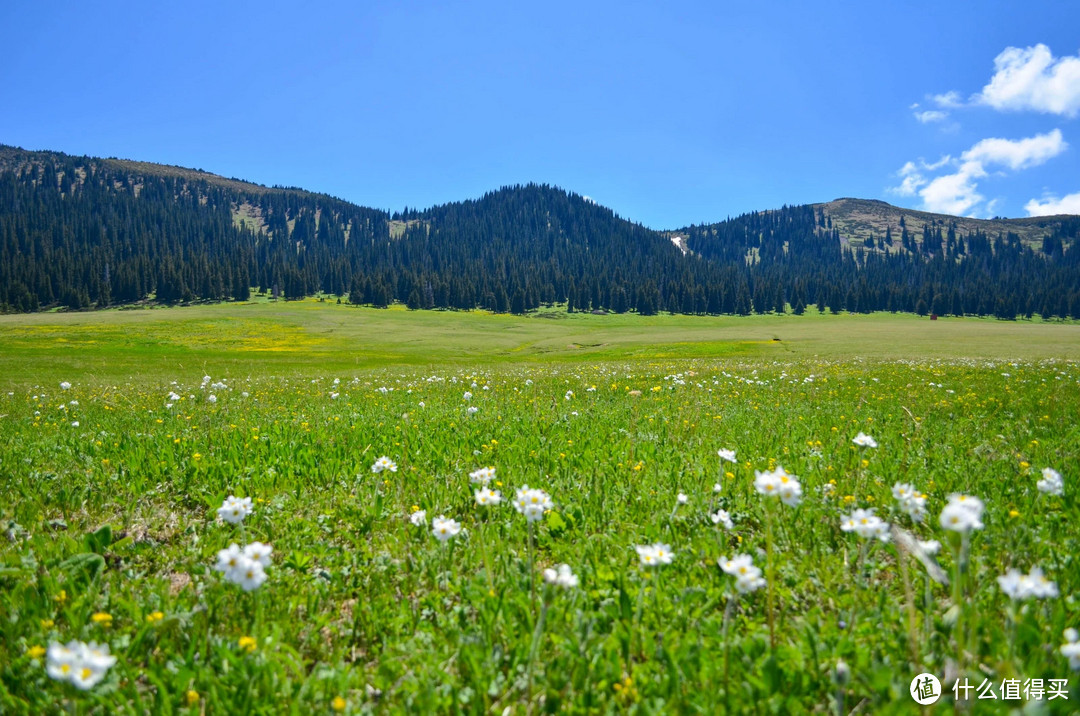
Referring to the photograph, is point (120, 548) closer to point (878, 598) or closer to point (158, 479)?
point (158, 479)

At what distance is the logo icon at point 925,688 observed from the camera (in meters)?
2.26

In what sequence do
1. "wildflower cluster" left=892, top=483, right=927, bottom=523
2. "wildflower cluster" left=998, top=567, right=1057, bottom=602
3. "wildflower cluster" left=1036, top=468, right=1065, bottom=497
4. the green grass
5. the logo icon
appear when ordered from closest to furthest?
1. "wildflower cluster" left=998, top=567, right=1057, bottom=602
2. the logo icon
3. "wildflower cluster" left=892, top=483, right=927, bottom=523
4. "wildflower cluster" left=1036, top=468, right=1065, bottom=497
5. the green grass

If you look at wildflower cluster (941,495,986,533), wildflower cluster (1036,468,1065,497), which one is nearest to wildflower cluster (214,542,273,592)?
wildflower cluster (941,495,986,533)

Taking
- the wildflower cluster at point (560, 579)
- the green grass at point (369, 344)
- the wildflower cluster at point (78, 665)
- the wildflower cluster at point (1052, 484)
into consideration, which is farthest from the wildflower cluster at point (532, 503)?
the green grass at point (369, 344)

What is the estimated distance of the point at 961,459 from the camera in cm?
545

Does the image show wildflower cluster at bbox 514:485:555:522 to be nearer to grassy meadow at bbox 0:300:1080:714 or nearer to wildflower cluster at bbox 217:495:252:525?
grassy meadow at bbox 0:300:1080:714

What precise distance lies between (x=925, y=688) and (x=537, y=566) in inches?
95.1

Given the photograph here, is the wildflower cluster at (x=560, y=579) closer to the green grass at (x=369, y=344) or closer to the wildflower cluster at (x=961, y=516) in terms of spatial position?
the wildflower cluster at (x=961, y=516)

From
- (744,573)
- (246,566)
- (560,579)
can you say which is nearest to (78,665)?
(246,566)

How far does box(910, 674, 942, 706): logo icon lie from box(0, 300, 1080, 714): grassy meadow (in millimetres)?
65

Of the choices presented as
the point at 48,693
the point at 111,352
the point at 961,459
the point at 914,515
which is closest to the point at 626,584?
the point at 914,515

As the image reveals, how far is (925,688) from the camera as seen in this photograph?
7.57ft

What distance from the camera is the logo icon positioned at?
2.26 meters

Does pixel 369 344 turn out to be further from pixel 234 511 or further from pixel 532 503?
pixel 532 503
